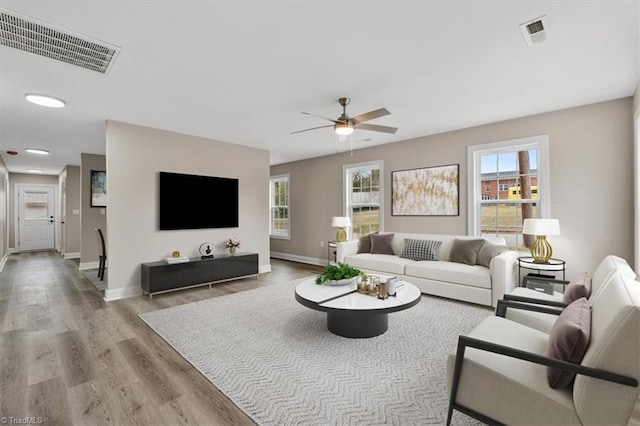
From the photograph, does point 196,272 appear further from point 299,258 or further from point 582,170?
point 582,170

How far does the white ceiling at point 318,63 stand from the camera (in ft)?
6.55

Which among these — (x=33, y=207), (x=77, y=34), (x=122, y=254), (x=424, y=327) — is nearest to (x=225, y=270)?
(x=122, y=254)

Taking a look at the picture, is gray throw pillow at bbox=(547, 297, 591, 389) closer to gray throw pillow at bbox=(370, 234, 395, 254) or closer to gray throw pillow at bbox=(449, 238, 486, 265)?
gray throw pillow at bbox=(449, 238, 486, 265)

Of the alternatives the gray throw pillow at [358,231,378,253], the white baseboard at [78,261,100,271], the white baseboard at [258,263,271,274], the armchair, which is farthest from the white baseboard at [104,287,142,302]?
the armchair

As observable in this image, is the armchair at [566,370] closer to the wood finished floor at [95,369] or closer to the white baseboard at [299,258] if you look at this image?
the wood finished floor at [95,369]

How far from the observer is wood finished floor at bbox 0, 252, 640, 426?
5.97 ft

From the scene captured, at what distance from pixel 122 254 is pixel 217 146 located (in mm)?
2334

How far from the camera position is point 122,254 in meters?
4.30

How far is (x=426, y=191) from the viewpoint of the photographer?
17.2 ft

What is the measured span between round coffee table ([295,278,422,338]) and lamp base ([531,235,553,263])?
1.87 m

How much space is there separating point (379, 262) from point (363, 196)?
1.99m

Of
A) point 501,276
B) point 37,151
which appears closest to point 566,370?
point 501,276

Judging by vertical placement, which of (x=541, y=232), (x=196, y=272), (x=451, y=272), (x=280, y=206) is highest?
(x=280, y=206)

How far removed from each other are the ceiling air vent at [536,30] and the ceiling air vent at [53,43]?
10.3 ft
